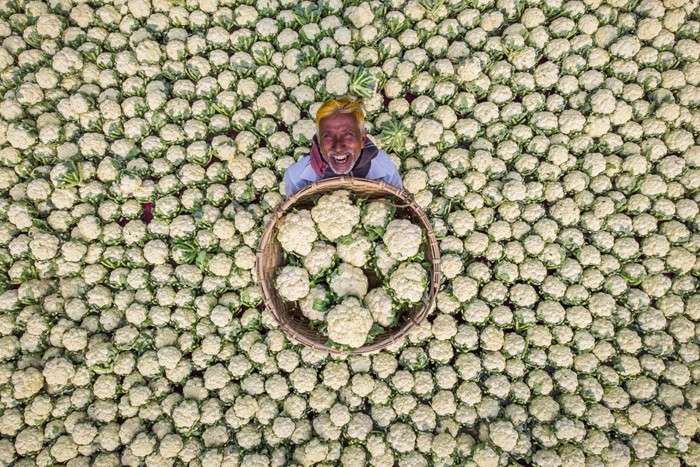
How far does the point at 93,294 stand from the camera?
4938 mm

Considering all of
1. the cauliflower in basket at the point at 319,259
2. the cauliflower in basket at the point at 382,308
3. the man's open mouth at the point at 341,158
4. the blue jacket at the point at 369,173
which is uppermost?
the man's open mouth at the point at 341,158

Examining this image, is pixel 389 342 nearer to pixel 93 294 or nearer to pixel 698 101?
pixel 93 294

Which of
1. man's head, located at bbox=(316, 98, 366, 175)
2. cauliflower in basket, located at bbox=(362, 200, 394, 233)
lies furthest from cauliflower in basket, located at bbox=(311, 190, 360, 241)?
man's head, located at bbox=(316, 98, 366, 175)

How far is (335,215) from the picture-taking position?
4441 mm

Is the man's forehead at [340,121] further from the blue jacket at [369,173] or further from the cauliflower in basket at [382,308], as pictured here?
the cauliflower in basket at [382,308]

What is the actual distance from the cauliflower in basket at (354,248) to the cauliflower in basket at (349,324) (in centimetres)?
47

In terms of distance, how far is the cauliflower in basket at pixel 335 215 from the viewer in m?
4.45

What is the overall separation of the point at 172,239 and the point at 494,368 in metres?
3.78

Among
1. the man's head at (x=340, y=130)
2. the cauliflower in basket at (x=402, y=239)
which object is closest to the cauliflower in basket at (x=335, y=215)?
the cauliflower in basket at (x=402, y=239)

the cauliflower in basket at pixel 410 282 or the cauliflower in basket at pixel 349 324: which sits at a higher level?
the cauliflower in basket at pixel 410 282

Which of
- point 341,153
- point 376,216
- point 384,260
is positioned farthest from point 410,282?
point 341,153

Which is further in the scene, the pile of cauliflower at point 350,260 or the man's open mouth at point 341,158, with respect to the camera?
the pile of cauliflower at point 350,260

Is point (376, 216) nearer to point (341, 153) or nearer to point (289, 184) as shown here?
point (341, 153)

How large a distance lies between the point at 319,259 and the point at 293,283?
0.34 meters
